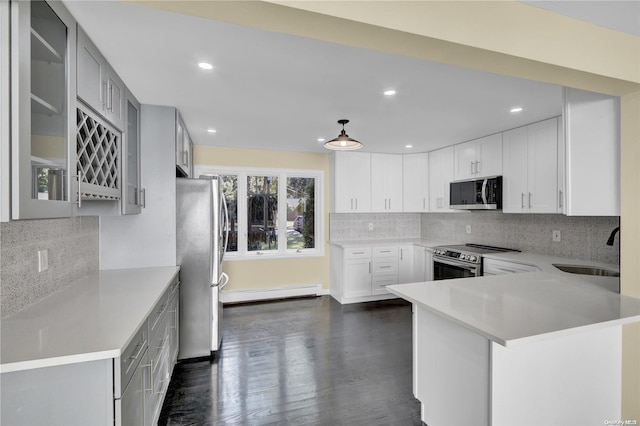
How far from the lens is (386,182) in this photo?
498cm

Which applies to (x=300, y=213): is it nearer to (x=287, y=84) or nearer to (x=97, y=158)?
(x=287, y=84)

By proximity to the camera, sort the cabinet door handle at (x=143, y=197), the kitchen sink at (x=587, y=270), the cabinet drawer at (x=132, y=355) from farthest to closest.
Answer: the kitchen sink at (x=587, y=270) < the cabinet door handle at (x=143, y=197) < the cabinet drawer at (x=132, y=355)

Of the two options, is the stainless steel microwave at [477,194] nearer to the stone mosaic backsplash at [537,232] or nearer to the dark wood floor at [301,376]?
the stone mosaic backsplash at [537,232]

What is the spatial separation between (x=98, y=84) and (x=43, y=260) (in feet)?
3.60

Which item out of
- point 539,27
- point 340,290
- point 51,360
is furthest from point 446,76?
point 340,290

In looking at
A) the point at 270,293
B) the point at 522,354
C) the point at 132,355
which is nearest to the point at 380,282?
the point at 270,293

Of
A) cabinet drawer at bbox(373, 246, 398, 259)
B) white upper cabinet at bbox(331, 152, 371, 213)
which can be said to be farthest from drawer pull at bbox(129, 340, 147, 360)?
cabinet drawer at bbox(373, 246, 398, 259)

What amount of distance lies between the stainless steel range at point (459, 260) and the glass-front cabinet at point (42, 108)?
3.78m

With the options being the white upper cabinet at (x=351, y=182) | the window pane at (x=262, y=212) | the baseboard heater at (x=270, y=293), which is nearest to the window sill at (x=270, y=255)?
the window pane at (x=262, y=212)

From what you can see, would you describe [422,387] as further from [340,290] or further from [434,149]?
[434,149]

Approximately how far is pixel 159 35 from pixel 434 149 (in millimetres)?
4100

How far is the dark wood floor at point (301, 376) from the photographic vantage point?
212 cm

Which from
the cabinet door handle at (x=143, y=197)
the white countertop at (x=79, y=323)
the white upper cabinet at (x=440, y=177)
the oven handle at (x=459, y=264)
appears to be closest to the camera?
the white countertop at (x=79, y=323)

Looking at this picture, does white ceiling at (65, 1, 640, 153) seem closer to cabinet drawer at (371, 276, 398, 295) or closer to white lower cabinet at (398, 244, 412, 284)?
white lower cabinet at (398, 244, 412, 284)
